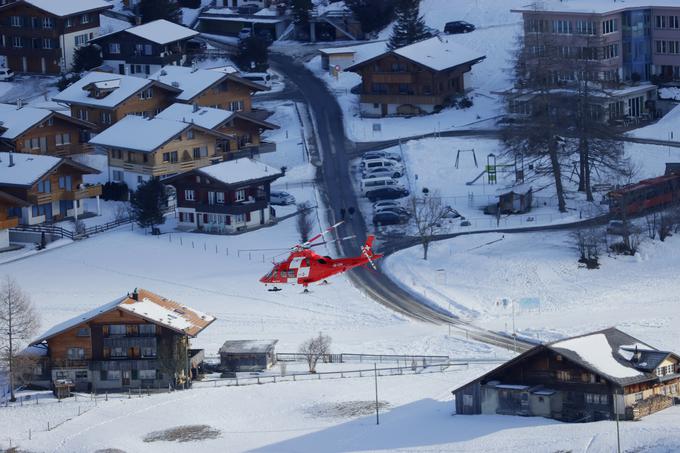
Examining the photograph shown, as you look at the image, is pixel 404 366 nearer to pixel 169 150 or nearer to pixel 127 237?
pixel 127 237

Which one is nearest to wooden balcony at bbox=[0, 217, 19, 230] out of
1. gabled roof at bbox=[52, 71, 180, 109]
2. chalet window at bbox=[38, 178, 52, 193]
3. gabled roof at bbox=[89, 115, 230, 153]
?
chalet window at bbox=[38, 178, 52, 193]

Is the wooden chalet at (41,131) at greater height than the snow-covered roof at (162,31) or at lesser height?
lesser

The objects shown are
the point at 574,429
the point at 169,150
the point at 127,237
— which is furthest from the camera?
the point at 169,150

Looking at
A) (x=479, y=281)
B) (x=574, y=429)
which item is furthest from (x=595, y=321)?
(x=574, y=429)

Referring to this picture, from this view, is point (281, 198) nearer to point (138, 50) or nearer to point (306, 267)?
point (138, 50)

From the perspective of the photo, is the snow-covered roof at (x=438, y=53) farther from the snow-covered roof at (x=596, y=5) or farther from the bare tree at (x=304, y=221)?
the bare tree at (x=304, y=221)

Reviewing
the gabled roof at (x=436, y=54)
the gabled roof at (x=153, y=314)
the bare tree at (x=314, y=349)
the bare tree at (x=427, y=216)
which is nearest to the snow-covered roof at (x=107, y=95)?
the gabled roof at (x=436, y=54)

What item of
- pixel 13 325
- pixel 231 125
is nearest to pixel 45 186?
pixel 231 125
